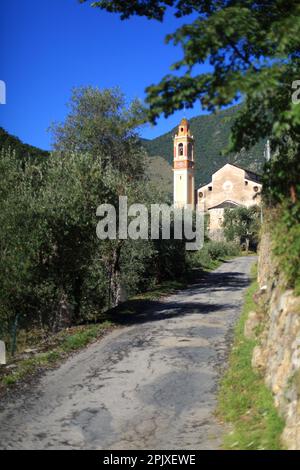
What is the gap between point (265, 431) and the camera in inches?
253

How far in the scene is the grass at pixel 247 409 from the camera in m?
6.28

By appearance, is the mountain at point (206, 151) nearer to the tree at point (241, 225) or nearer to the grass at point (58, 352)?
the tree at point (241, 225)

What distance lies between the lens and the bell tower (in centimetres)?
8488

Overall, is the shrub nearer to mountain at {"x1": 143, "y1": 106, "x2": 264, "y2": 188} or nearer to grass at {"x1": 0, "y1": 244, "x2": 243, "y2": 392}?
grass at {"x1": 0, "y1": 244, "x2": 243, "y2": 392}

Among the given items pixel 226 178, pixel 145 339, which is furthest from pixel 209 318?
pixel 226 178

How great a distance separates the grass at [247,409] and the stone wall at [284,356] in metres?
0.21

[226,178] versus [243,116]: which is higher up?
[226,178]

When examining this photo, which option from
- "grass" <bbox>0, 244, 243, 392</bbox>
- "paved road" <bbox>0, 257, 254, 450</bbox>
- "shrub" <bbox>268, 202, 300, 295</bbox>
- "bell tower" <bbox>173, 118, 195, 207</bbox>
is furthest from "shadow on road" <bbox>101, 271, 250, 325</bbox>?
"bell tower" <bbox>173, 118, 195, 207</bbox>

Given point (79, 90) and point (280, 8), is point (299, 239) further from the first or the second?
point (79, 90)

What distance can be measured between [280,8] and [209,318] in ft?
40.3

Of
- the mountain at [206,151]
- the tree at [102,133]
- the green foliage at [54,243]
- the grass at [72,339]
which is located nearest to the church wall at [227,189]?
the tree at [102,133]

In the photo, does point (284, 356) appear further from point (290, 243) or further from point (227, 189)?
point (227, 189)

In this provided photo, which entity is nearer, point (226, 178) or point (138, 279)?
point (138, 279)

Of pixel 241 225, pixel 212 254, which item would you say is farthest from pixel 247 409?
pixel 241 225
